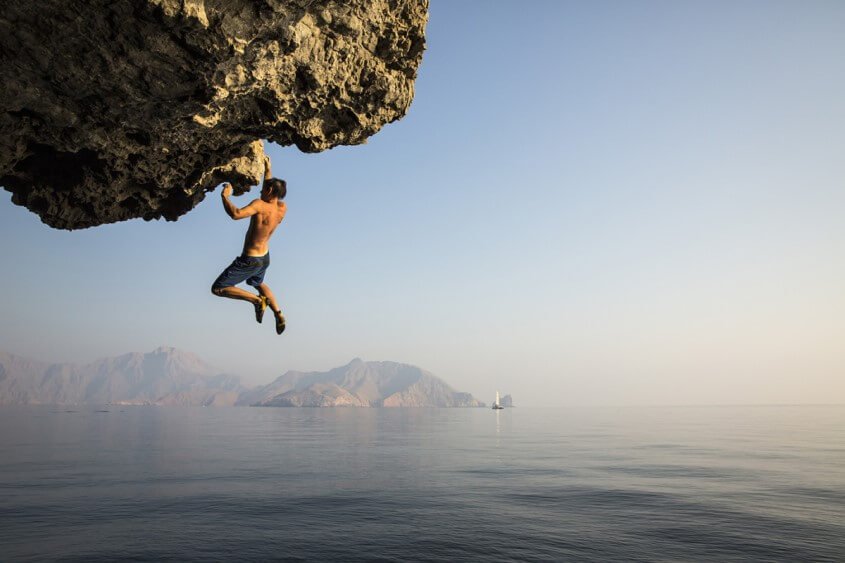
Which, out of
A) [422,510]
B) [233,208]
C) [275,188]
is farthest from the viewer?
[422,510]

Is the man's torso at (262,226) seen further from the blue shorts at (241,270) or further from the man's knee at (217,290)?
the man's knee at (217,290)

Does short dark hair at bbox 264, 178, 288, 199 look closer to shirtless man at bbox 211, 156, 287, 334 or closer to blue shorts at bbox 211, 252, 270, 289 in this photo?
shirtless man at bbox 211, 156, 287, 334

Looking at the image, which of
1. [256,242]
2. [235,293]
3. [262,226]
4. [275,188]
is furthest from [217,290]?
[275,188]

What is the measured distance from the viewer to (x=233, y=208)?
7.35 m

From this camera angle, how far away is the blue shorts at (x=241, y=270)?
7.89 meters

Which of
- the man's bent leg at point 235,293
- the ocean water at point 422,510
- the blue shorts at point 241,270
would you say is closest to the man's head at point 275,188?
the blue shorts at point 241,270

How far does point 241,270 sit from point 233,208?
1128 mm

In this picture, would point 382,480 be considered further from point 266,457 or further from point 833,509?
point 833,509

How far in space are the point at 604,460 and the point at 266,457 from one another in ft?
62.6

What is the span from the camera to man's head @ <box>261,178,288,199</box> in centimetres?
782

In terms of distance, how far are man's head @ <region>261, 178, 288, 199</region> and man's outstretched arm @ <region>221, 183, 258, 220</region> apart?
40cm

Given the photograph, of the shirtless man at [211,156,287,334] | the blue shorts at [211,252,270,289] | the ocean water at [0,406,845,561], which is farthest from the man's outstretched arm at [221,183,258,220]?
the ocean water at [0,406,845,561]

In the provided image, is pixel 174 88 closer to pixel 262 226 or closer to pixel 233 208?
pixel 233 208

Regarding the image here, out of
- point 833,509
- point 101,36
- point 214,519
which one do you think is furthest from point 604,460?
point 101,36
